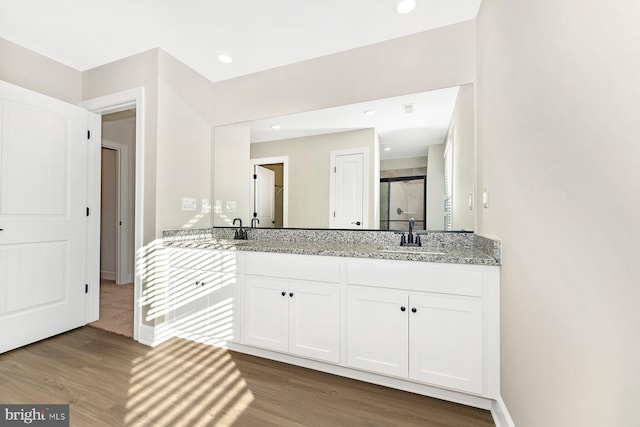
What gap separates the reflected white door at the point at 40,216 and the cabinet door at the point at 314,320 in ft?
7.12

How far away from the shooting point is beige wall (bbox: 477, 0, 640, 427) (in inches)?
24.3

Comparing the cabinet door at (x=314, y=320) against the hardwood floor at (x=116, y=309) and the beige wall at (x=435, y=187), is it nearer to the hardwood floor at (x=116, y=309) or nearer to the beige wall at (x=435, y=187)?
the beige wall at (x=435, y=187)

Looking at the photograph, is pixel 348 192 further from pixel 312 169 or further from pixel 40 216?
pixel 40 216

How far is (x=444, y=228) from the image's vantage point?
2.10 m

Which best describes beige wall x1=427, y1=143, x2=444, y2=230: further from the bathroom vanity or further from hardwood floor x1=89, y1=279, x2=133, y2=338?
hardwood floor x1=89, y1=279, x2=133, y2=338

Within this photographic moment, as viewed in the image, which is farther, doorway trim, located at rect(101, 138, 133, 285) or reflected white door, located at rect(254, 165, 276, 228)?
Result: doorway trim, located at rect(101, 138, 133, 285)

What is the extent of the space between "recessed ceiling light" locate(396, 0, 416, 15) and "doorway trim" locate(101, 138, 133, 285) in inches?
167

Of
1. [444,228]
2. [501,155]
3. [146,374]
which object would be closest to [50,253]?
[146,374]

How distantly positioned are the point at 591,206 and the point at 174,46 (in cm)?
286

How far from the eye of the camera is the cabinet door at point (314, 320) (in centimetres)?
183

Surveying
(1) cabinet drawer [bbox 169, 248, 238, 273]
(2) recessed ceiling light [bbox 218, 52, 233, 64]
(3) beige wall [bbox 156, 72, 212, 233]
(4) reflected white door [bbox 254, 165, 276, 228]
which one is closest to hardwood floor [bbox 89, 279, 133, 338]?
(1) cabinet drawer [bbox 169, 248, 238, 273]

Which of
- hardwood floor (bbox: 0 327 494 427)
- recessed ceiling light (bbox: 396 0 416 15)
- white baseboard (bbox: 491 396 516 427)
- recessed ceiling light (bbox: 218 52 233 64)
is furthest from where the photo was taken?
recessed ceiling light (bbox: 218 52 233 64)

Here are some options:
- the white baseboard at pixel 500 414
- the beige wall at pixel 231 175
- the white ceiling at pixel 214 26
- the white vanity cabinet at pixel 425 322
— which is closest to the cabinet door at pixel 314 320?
the white vanity cabinet at pixel 425 322

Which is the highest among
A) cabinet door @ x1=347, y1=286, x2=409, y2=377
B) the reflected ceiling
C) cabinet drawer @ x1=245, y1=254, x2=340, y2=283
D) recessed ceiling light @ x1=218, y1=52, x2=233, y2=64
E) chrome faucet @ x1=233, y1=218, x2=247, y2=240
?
recessed ceiling light @ x1=218, y1=52, x2=233, y2=64
